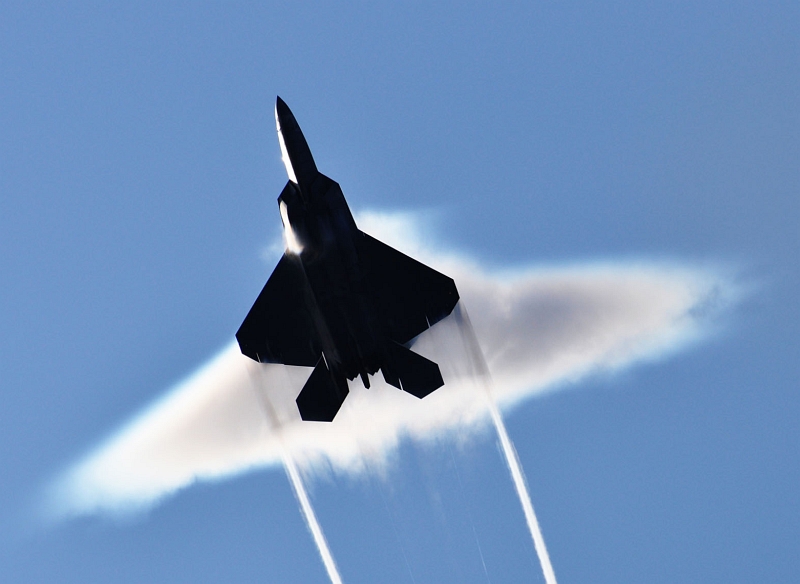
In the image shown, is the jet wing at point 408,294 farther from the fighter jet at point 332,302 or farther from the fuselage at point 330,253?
the fuselage at point 330,253

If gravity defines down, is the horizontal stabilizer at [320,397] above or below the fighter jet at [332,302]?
below

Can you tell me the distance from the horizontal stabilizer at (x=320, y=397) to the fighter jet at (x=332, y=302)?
0.03 metres

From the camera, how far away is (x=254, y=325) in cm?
3172

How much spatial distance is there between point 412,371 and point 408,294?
322 cm

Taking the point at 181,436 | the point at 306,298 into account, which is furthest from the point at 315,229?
the point at 181,436

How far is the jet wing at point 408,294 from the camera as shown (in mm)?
30766

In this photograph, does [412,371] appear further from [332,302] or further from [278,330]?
[278,330]

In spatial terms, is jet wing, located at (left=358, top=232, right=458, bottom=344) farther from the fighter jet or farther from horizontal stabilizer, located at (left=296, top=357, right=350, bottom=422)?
horizontal stabilizer, located at (left=296, top=357, right=350, bottom=422)

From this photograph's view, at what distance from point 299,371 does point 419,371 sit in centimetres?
555

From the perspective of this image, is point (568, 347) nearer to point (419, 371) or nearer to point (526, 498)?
point (526, 498)

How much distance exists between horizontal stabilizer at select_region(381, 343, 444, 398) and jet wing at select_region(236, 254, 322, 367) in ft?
11.4

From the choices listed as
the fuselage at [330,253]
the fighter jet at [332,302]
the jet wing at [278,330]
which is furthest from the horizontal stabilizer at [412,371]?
the jet wing at [278,330]

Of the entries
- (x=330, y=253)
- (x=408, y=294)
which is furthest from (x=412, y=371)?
(x=330, y=253)

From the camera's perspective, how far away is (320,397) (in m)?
29.5
